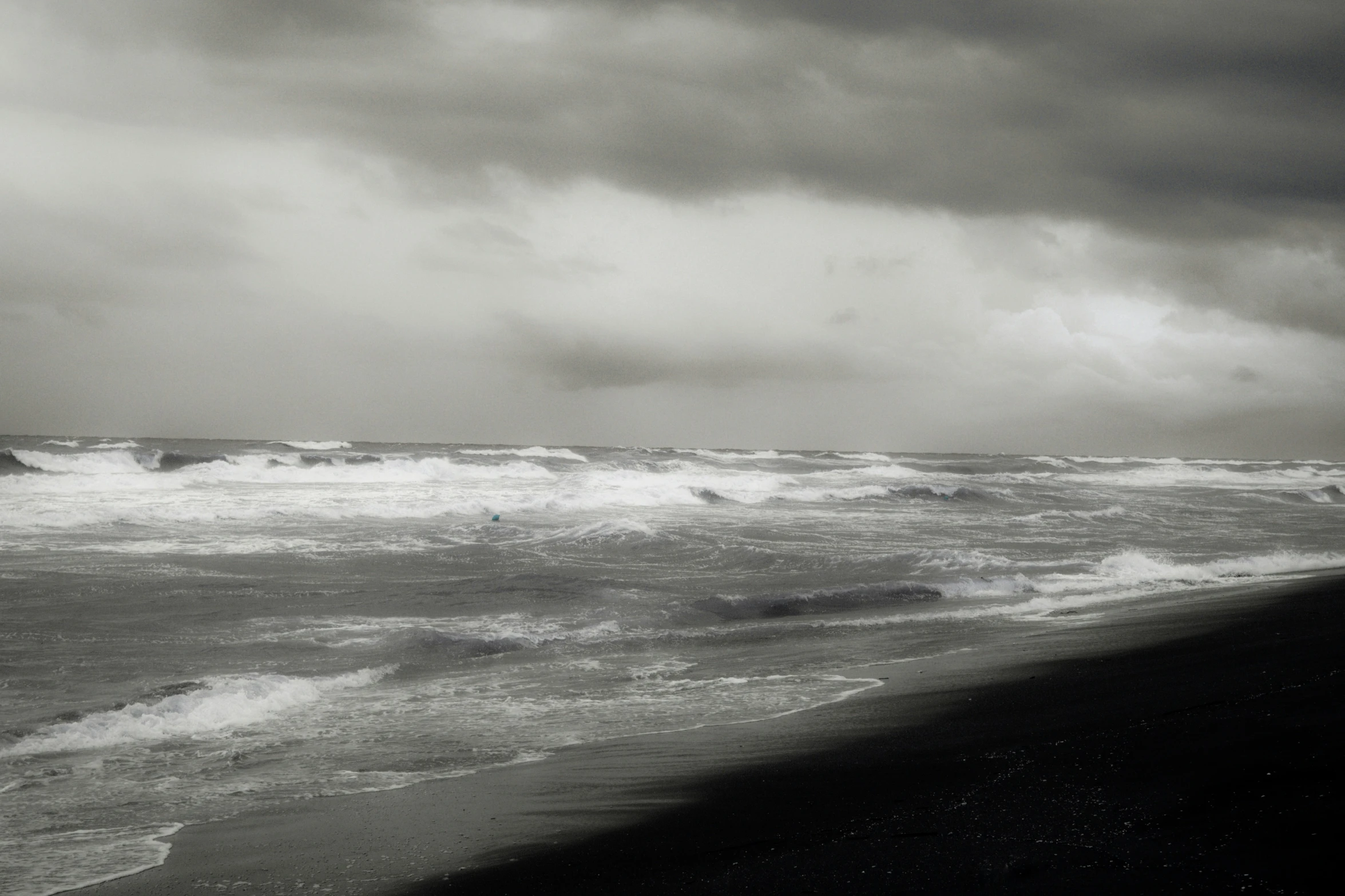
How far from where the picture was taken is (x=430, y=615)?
12.0 metres

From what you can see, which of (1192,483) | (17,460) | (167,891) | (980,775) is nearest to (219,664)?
(167,891)

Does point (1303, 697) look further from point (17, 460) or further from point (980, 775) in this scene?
point (17, 460)

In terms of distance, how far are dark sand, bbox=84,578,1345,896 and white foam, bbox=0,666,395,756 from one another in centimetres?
221

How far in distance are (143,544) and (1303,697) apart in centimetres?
1760

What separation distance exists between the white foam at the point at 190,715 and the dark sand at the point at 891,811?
2.21m

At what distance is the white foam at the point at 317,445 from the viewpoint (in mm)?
65875

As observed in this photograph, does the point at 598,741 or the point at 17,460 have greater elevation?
the point at 17,460

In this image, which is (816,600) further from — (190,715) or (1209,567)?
(190,715)

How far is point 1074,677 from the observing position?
25.4 ft

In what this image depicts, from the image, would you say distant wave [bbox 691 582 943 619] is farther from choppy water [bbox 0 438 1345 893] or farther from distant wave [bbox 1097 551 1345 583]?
distant wave [bbox 1097 551 1345 583]

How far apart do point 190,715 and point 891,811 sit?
5.28 metres

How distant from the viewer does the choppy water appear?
6180 millimetres

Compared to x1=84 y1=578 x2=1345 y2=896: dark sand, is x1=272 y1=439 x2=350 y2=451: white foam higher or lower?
higher

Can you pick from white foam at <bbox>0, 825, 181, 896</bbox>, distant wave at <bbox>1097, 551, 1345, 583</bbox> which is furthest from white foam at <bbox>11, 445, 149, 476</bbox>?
white foam at <bbox>0, 825, 181, 896</bbox>
